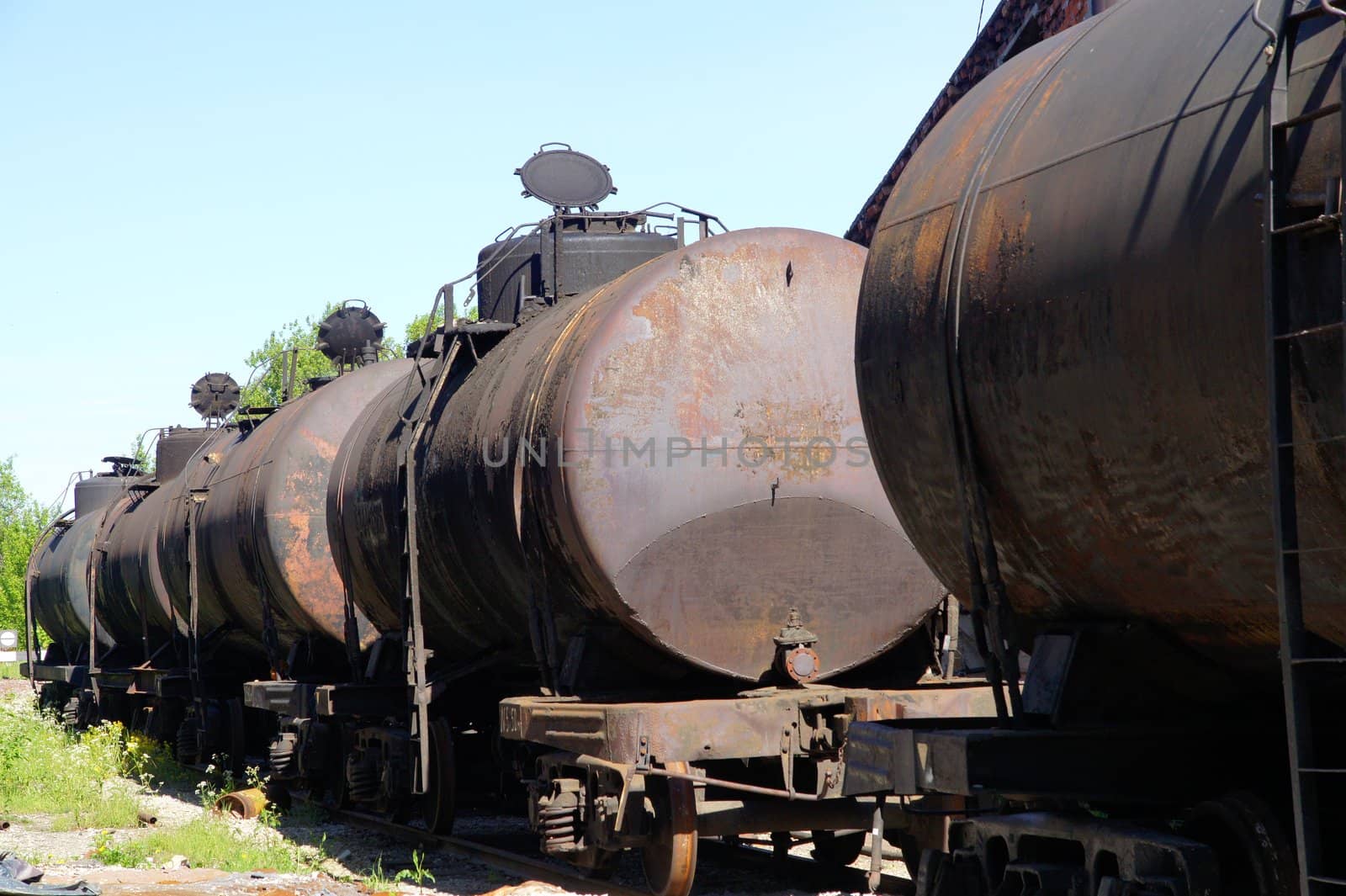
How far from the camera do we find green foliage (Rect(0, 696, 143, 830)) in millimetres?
14102

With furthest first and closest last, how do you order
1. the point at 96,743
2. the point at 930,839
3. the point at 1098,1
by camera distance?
1. the point at 96,743
2. the point at 930,839
3. the point at 1098,1

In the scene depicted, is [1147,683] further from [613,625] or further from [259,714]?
[259,714]

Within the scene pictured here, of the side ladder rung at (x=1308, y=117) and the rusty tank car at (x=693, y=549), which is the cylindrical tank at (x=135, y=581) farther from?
the side ladder rung at (x=1308, y=117)

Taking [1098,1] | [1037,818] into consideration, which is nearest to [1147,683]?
[1037,818]

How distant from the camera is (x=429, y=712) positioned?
11.1 metres

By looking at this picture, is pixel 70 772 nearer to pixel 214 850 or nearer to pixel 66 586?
pixel 214 850

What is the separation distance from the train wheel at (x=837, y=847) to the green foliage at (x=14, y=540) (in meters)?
46.1

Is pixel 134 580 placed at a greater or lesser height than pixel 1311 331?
greater

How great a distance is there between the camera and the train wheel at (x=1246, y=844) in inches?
151

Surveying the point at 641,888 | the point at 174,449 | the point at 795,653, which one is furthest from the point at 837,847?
the point at 174,449

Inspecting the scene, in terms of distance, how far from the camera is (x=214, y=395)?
23578 mm

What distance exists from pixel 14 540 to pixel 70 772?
5954 cm

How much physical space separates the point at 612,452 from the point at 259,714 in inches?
449

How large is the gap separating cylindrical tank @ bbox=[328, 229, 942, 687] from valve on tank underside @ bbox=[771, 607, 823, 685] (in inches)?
2.5
